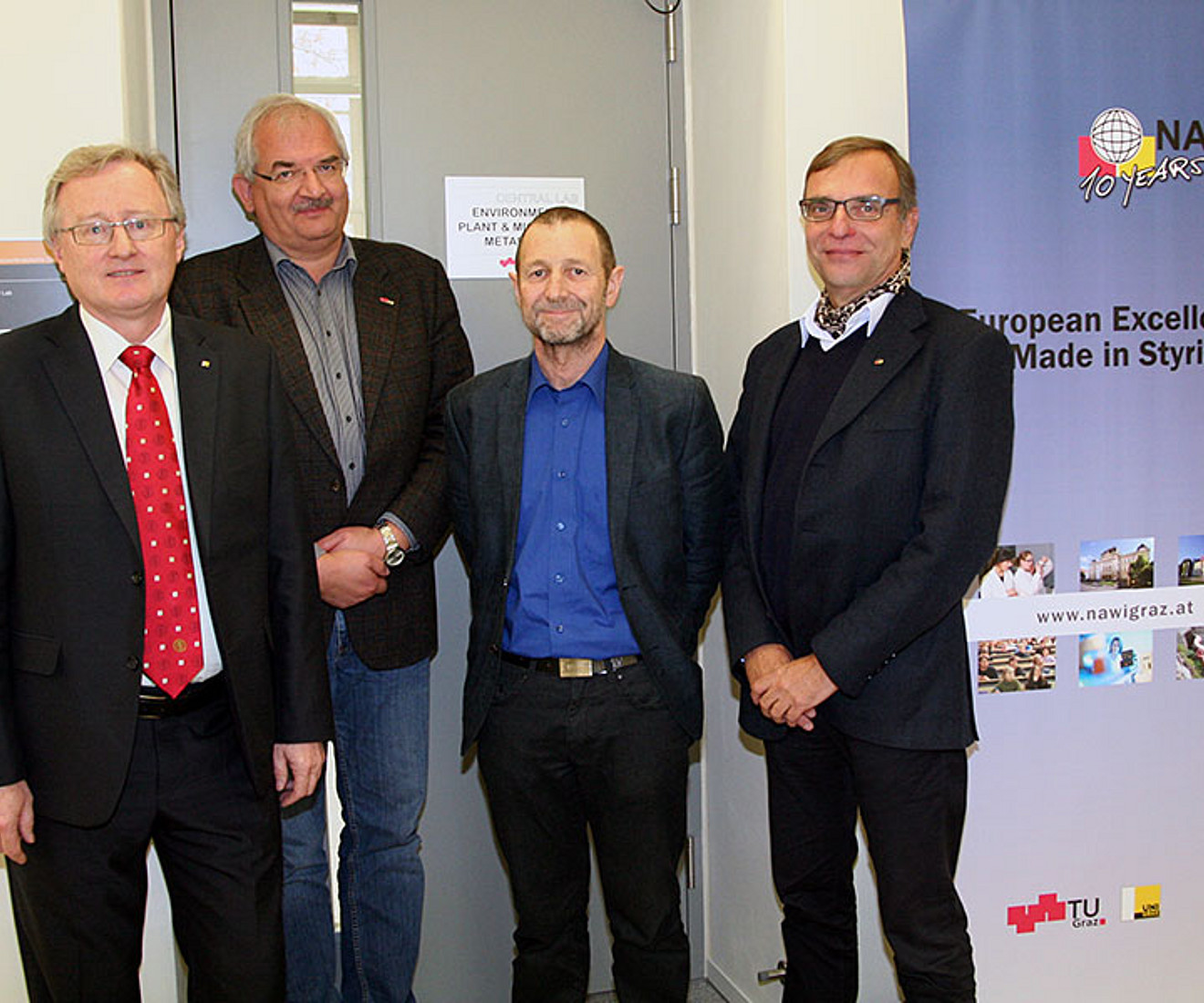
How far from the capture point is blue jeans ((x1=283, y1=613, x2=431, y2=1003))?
264 centimetres

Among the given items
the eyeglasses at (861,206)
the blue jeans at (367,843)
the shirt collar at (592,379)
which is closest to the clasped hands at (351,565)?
the blue jeans at (367,843)

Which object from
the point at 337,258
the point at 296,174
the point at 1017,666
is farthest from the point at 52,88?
the point at 1017,666

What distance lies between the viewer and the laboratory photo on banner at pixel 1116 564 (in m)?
2.92

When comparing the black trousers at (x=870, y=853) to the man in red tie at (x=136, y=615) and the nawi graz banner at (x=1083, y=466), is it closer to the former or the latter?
the nawi graz banner at (x=1083, y=466)

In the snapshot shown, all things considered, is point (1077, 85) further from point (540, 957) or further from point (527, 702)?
point (540, 957)

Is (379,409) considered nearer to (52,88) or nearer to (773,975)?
(52,88)

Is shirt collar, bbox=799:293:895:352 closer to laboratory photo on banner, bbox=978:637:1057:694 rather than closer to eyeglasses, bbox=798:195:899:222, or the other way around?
eyeglasses, bbox=798:195:899:222

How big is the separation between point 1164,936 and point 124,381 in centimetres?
280

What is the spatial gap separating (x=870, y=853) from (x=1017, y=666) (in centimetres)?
87

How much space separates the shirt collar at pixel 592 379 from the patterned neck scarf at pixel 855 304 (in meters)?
0.46

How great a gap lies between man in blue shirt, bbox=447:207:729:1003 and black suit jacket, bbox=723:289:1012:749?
31 cm

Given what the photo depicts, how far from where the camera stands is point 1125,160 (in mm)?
2930

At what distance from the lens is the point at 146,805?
75.9 inches

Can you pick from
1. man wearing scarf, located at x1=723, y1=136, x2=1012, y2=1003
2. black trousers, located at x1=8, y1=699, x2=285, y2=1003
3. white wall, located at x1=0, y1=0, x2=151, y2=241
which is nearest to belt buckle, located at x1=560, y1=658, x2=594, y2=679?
Answer: man wearing scarf, located at x1=723, y1=136, x2=1012, y2=1003
